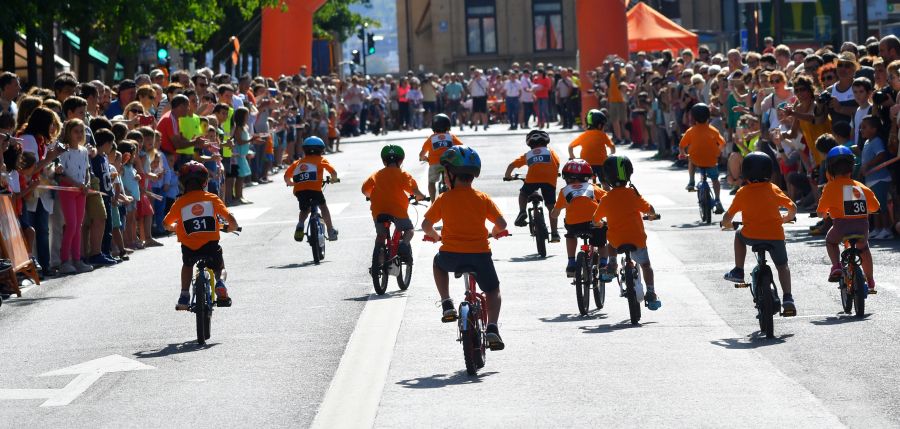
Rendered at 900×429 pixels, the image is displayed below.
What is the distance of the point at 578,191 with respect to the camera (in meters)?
14.0

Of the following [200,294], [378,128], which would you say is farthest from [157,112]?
[378,128]

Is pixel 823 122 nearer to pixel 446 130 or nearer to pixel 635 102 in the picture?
pixel 446 130

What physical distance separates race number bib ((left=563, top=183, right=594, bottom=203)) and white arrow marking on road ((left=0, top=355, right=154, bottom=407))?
13.1 feet

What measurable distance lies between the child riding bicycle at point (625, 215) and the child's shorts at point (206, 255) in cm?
284

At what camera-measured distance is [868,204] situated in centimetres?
1283

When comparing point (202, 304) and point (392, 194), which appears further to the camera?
point (392, 194)

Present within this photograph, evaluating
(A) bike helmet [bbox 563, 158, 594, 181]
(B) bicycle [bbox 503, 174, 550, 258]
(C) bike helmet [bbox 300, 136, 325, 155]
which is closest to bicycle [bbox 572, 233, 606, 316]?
(A) bike helmet [bbox 563, 158, 594, 181]

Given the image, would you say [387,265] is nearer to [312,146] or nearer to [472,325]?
[312,146]

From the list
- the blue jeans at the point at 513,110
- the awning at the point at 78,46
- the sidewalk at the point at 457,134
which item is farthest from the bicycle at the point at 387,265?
the blue jeans at the point at 513,110

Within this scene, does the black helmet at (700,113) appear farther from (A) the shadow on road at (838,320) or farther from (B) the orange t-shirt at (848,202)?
(A) the shadow on road at (838,320)

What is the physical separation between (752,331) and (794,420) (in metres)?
3.36

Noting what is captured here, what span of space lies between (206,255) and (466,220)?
9.13 feet

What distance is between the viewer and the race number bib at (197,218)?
12875 mm

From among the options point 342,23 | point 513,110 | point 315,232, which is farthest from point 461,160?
point 342,23
